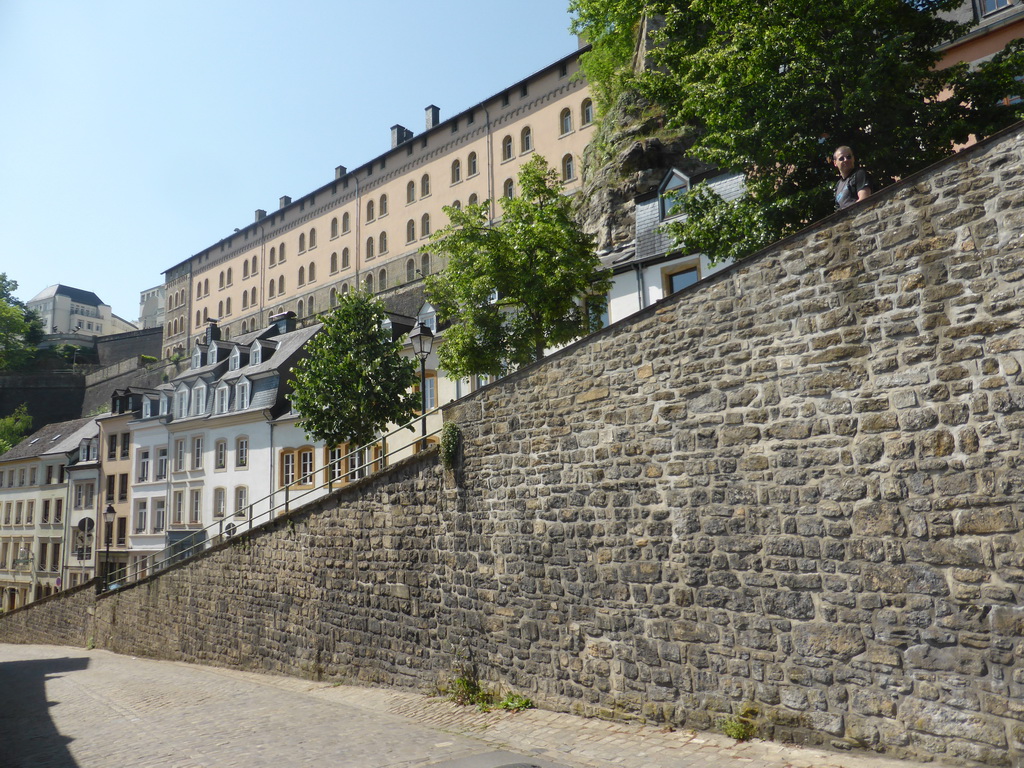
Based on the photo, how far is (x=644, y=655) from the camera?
317 inches

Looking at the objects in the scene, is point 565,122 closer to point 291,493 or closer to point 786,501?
point 291,493

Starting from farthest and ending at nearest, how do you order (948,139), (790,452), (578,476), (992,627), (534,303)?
(534,303)
(948,139)
(578,476)
(790,452)
(992,627)

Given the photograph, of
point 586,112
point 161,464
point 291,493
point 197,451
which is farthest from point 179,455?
point 586,112

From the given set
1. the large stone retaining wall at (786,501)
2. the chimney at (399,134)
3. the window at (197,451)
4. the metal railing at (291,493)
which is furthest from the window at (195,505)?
the chimney at (399,134)

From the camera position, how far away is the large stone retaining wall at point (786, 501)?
5.89m

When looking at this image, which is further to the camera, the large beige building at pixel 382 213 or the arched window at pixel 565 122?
the large beige building at pixel 382 213

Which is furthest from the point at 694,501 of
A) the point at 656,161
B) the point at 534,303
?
the point at 656,161

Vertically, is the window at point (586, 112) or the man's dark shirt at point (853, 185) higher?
the window at point (586, 112)

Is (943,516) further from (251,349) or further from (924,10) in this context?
(251,349)

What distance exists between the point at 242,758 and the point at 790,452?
6.64m

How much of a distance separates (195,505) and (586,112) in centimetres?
3303

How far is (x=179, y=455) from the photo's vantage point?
125 ft

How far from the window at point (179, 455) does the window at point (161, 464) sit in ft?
4.38

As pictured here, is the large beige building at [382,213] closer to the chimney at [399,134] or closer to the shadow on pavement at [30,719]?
the chimney at [399,134]
